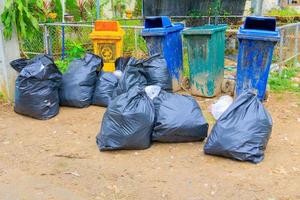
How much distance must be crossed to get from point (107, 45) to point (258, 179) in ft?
11.9

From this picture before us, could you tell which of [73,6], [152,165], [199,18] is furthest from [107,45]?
[199,18]

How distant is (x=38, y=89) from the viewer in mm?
4840

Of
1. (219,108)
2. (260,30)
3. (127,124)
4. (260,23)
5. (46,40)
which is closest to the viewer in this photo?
(127,124)

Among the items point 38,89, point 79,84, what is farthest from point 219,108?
point 38,89

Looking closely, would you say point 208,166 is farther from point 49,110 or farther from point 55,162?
point 49,110

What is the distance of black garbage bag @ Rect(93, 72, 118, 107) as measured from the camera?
519 centimetres

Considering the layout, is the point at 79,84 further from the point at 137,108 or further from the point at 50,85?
the point at 137,108

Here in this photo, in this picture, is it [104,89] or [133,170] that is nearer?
[133,170]

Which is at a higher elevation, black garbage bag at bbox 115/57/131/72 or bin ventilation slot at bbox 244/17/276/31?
bin ventilation slot at bbox 244/17/276/31

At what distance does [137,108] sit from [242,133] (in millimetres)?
1023

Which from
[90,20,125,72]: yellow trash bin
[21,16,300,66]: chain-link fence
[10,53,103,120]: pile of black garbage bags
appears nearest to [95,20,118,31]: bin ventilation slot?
[90,20,125,72]: yellow trash bin

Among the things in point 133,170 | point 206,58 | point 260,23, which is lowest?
point 133,170

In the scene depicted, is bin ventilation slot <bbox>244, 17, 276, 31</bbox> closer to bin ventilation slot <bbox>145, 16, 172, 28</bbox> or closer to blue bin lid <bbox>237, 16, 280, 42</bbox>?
blue bin lid <bbox>237, 16, 280, 42</bbox>

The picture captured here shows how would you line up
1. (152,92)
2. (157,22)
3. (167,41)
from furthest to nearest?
(157,22) → (167,41) → (152,92)
